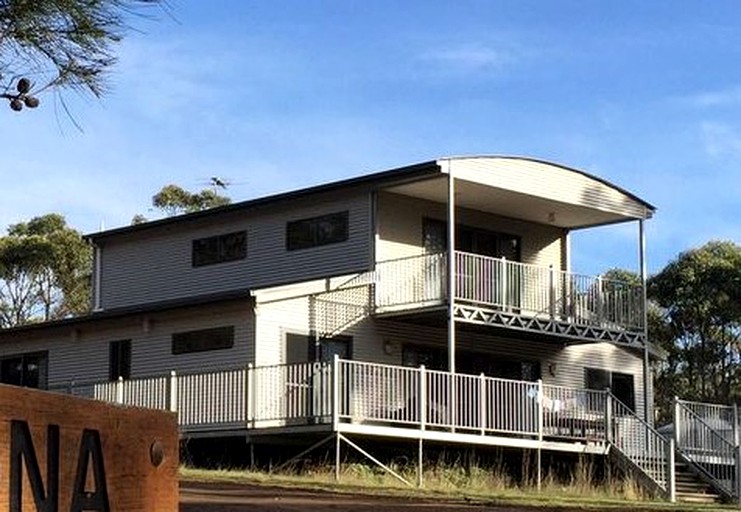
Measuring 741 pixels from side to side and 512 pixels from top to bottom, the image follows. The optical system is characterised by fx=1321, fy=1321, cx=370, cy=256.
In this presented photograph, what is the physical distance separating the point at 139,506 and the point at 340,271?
24.7m

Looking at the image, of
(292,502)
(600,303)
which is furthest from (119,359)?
(292,502)

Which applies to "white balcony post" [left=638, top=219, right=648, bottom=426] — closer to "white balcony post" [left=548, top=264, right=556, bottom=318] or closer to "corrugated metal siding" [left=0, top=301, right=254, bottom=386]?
"white balcony post" [left=548, top=264, right=556, bottom=318]

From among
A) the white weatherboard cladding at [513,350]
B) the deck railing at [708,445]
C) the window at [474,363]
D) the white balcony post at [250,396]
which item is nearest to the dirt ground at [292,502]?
the white balcony post at [250,396]

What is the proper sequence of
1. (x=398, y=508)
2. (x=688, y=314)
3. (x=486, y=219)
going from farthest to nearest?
(x=688, y=314) → (x=486, y=219) → (x=398, y=508)

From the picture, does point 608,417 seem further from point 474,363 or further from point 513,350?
point 513,350

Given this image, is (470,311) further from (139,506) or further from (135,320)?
(139,506)

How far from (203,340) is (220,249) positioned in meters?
4.73

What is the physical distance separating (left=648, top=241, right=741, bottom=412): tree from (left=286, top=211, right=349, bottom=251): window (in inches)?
961

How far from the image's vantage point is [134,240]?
36188mm

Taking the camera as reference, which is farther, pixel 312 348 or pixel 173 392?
pixel 312 348

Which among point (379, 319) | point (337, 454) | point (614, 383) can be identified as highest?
point (379, 319)

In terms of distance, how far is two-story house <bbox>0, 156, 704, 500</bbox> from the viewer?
86.7ft

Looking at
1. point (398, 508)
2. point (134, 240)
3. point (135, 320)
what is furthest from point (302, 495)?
point (134, 240)

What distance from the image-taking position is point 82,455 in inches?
221
